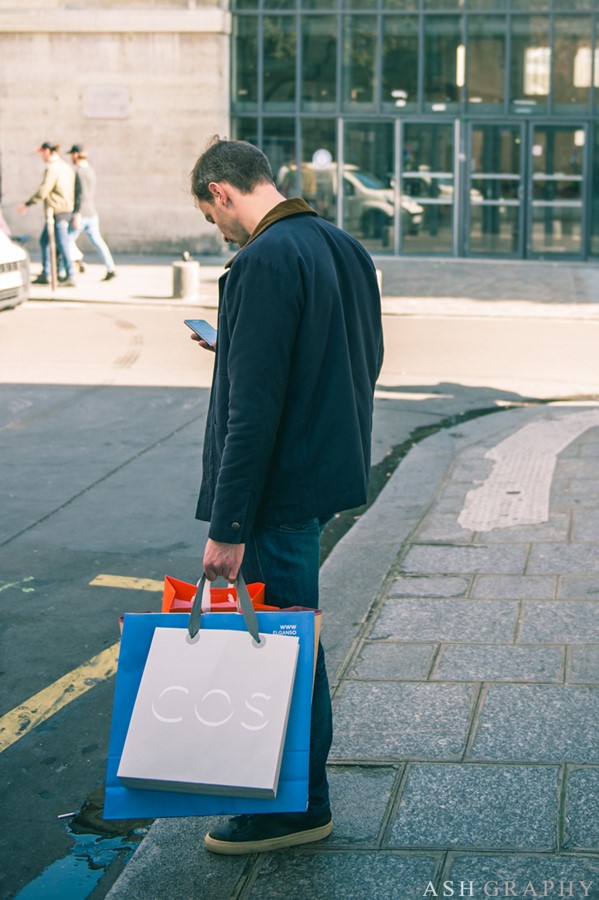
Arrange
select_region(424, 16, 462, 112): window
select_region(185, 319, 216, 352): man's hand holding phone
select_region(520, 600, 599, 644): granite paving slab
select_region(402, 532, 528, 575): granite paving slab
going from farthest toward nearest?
select_region(424, 16, 462, 112): window
select_region(402, 532, 528, 575): granite paving slab
select_region(520, 600, 599, 644): granite paving slab
select_region(185, 319, 216, 352): man's hand holding phone

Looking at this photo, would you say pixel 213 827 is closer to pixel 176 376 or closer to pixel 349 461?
pixel 349 461

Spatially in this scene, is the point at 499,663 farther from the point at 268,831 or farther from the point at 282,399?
the point at 282,399

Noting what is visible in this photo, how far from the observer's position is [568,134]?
2270 centimetres

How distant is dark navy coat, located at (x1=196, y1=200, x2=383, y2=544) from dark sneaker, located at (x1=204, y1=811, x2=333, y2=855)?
2.55 feet

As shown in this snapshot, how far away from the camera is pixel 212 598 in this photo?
3.04 m

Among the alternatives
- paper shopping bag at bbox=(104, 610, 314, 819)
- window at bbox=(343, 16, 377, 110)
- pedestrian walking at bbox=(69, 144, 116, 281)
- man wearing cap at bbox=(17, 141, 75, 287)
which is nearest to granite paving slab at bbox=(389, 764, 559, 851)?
paper shopping bag at bbox=(104, 610, 314, 819)

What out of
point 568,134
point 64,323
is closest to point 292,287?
point 64,323

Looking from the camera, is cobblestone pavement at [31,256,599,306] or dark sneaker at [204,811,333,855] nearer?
dark sneaker at [204,811,333,855]

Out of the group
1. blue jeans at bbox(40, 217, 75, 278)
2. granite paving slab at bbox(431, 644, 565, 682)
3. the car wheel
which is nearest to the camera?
granite paving slab at bbox(431, 644, 565, 682)

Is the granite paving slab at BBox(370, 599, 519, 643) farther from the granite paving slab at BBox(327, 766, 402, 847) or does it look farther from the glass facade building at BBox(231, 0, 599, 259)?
the glass facade building at BBox(231, 0, 599, 259)

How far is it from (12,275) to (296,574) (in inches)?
455

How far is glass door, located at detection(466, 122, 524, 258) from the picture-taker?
75.1 feet

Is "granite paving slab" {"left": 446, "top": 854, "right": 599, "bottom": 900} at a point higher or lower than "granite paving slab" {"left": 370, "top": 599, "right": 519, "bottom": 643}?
higher

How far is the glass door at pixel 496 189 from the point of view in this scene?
22.9 meters
